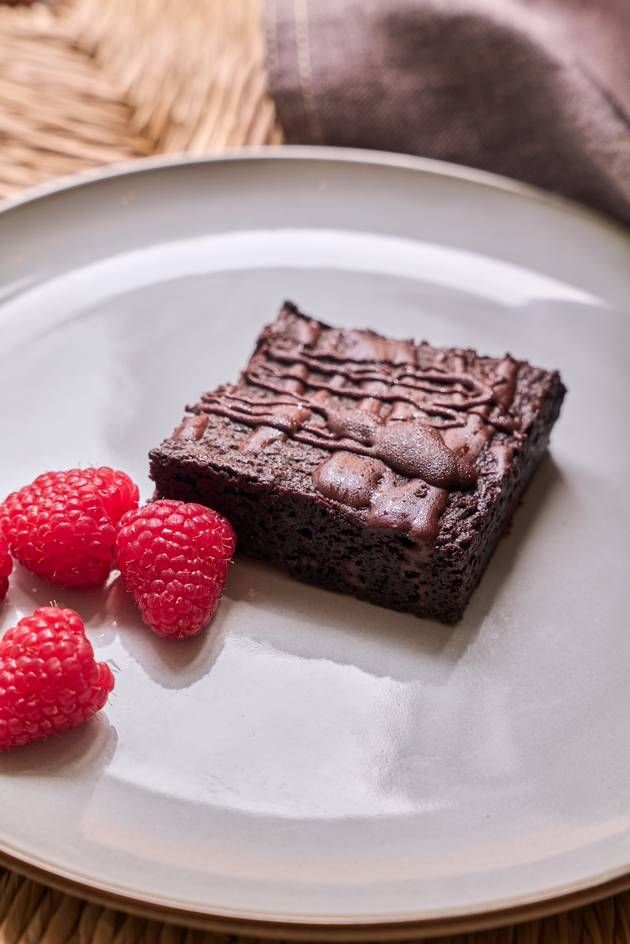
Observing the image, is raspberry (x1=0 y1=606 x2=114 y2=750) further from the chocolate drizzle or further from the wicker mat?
the wicker mat

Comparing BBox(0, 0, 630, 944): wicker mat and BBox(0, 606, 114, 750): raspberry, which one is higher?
BBox(0, 0, 630, 944): wicker mat

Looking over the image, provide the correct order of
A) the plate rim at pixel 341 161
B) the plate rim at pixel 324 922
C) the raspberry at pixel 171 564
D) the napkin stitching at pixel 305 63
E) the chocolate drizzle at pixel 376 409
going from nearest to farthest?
the plate rim at pixel 324 922, the raspberry at pixel 171 564, the chocolate drizzle at pixel 376 409, the plate rim at pixel 341 161, the napkin stitching at pixel 305 63

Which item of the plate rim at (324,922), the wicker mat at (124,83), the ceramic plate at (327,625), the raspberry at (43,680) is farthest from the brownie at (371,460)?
the wicker mat at (124,83)

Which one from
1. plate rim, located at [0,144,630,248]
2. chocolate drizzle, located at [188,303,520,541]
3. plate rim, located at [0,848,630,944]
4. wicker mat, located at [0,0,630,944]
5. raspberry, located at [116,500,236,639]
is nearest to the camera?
plate rim, located at [0,848,630,944]

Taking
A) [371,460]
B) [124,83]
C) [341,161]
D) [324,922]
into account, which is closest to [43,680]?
[324,922]

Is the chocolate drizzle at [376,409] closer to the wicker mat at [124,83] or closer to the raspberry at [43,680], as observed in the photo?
the raspberry at [43,680]

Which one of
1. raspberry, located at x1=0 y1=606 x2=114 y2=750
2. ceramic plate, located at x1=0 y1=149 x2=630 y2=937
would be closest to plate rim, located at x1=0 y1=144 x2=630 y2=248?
ceramic plate, located at x1=0 y1=149 x2=630 y2=937

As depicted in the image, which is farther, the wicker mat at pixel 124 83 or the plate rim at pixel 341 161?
the wicker mat at pixel 124 83
